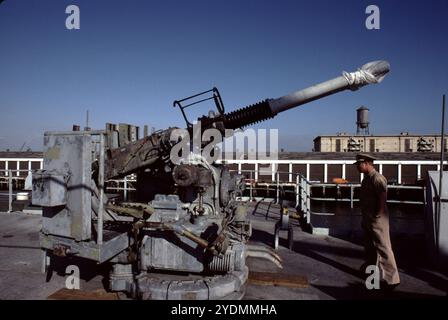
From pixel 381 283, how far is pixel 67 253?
392 cm

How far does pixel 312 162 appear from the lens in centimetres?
2461

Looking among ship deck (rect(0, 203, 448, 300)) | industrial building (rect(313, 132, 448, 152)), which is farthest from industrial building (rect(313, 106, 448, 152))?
ship deck (rect(0, 203, 448, 300))

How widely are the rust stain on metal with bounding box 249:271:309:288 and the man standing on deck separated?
99 centimetres

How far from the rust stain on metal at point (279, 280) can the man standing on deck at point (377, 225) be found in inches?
38.9

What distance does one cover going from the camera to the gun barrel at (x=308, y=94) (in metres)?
5.04

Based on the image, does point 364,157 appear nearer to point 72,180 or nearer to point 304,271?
point 304,271

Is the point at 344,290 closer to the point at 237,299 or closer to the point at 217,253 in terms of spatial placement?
the point at 237,299

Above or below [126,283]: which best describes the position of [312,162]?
above

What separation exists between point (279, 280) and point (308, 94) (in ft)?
10.1

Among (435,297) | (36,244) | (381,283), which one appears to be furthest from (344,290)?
(36,244)

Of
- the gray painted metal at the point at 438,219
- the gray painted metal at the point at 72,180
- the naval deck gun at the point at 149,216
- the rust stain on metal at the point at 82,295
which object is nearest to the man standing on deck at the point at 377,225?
the gray painted metal at the point at 438,219

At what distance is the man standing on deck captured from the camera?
3.76 metres

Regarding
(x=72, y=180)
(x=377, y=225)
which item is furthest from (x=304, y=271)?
(x=72, y=180)

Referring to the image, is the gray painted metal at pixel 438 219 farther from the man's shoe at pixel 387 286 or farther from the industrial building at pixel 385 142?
the industrial building at pixel 385 142
